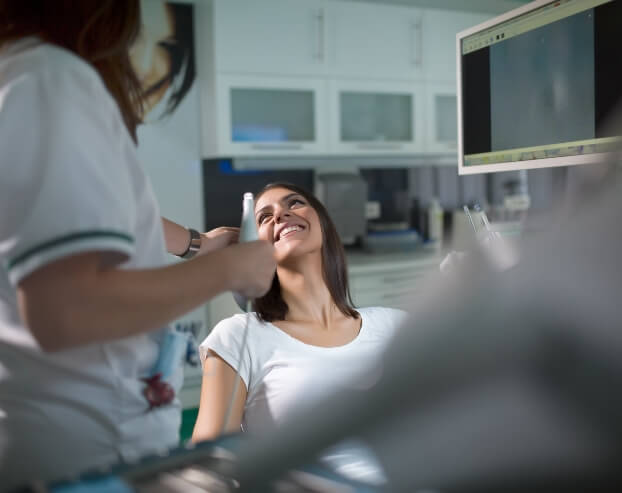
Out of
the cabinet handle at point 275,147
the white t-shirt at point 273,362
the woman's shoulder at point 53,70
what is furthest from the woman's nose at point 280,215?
the cabinet handle at point 275,147

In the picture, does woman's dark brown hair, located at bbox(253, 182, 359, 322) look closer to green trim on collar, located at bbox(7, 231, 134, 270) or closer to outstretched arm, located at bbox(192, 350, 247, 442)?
outstretched arm, located at bbox(192, 350, 247, 442)

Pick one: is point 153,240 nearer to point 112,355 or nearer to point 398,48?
point 112,355

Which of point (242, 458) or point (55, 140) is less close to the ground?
point (55, 140)

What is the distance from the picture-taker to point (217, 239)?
→ 1.25 metres

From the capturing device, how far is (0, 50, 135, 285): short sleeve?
63 cm

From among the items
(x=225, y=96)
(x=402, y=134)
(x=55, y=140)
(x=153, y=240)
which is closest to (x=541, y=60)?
(x=153, y=240)

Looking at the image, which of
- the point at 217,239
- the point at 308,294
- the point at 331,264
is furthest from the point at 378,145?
the point at 217,239

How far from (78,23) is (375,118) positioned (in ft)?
10.6

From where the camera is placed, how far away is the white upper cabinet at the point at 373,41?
12.1 ft

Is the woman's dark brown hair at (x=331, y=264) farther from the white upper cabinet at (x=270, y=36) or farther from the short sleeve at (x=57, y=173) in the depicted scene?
the white upper cabinet at (x=270, y=36)

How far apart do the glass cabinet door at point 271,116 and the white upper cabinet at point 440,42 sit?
2.58 ft

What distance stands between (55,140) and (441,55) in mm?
3686

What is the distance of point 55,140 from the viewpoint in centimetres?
65

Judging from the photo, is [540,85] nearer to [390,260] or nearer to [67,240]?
[67,240]
